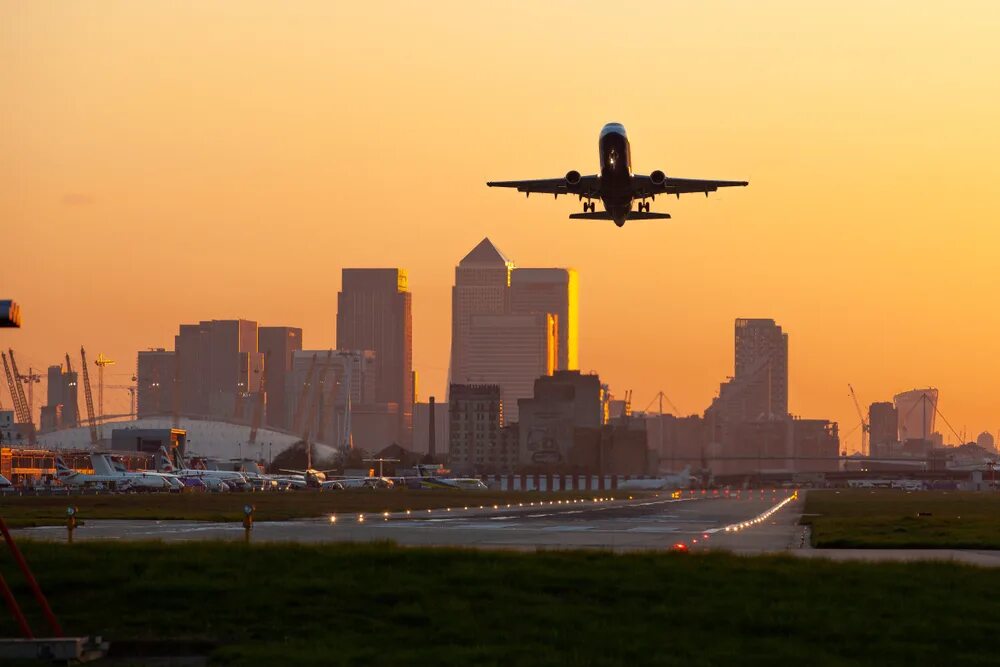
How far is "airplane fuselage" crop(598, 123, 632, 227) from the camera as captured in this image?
75.9 m

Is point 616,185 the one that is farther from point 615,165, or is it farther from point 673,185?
point 673,185

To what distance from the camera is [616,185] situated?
257ft

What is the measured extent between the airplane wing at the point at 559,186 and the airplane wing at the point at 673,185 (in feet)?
7.12

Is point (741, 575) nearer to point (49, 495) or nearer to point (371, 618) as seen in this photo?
point (371, 618)

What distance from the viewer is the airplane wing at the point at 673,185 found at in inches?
3115

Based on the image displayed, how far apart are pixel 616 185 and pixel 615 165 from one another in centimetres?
190

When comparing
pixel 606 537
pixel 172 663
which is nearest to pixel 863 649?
pixel 172 663

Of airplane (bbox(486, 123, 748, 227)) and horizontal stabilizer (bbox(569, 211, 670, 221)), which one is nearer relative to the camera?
airplane (bbox(486, 123, 748, 227))

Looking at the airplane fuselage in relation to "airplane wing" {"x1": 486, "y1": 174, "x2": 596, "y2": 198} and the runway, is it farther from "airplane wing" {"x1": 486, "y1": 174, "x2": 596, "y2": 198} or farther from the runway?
the runway

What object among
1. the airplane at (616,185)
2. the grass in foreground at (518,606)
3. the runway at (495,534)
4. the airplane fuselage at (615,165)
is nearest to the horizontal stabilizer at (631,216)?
the airplane at (616,185)

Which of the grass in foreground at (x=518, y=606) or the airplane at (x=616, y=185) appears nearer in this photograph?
the grass in foreground at (x=518, y=606)

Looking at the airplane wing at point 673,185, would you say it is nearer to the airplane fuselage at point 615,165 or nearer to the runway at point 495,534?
the airplane fuselage at point 615,165

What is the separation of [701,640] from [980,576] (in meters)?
11.6

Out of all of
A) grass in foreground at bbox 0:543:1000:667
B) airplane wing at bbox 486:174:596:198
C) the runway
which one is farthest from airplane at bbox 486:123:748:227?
grass in foreground at bbox 0:543:1000:667
